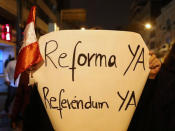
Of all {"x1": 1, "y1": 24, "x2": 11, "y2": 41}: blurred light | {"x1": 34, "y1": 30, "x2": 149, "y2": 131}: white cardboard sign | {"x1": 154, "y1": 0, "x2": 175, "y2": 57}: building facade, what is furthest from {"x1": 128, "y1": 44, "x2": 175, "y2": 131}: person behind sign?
{"x1": 154, "y1": 0, "x2": 175, "y2": 57}: building facade

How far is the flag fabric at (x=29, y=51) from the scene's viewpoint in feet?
2.87

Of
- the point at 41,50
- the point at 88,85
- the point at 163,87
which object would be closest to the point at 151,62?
the point at 163,87

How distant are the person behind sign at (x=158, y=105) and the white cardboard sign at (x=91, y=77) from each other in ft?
0.47

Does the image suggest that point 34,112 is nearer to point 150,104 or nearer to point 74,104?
point 74,104

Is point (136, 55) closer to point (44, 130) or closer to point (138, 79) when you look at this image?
point (138, 79)

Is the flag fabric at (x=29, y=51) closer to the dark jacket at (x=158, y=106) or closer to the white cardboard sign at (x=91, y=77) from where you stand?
the white cardboard sign at (x=91, y=77)

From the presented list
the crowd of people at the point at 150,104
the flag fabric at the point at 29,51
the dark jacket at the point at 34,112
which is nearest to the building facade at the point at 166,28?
the crowd of people at the point at 150,104

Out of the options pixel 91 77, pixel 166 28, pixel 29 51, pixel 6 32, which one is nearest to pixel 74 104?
pixel 91 77

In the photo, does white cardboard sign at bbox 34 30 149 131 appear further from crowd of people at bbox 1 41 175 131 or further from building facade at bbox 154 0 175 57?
building facade at bbox 154 0 175 57

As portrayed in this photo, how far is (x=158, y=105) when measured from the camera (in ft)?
3.05

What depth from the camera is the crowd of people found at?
911 mm

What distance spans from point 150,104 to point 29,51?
1.98ft

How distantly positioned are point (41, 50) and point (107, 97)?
34 centimetres

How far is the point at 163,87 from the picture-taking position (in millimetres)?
933
